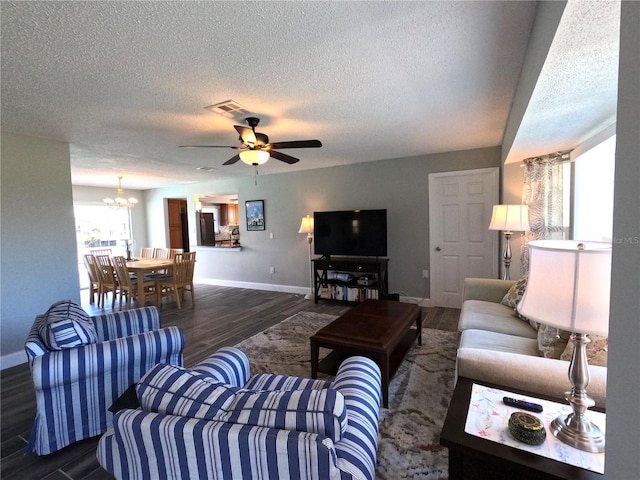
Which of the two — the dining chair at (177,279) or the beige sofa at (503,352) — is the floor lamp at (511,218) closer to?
the beige sofa at (503,352)

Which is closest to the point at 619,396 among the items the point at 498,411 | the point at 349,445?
the point at 349,445

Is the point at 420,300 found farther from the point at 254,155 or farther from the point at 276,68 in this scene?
the point at 276,68

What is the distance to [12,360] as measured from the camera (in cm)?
304

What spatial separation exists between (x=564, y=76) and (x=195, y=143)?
3503mm

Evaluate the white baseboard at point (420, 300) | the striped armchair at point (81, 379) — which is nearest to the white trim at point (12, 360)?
the striped armchair at point (81, 379)

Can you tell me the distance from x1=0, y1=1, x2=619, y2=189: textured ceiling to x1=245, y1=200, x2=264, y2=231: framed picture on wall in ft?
8.64

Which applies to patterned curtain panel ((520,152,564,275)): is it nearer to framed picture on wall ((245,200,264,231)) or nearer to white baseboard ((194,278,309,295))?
white baseboard ((194,278,309,295))

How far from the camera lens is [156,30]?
1553 mm

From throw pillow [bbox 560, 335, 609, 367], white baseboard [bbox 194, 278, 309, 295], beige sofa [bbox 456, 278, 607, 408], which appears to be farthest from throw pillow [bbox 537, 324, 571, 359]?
white baseboard [bbox 194, 278, 309, 295]

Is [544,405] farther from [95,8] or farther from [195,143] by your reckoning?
[195,143]

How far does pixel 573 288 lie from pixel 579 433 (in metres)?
0.58

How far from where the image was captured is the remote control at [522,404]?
1.25 metres

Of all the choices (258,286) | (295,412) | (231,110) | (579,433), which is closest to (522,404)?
(579,433)

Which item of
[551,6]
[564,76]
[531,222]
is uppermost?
[551,6]
